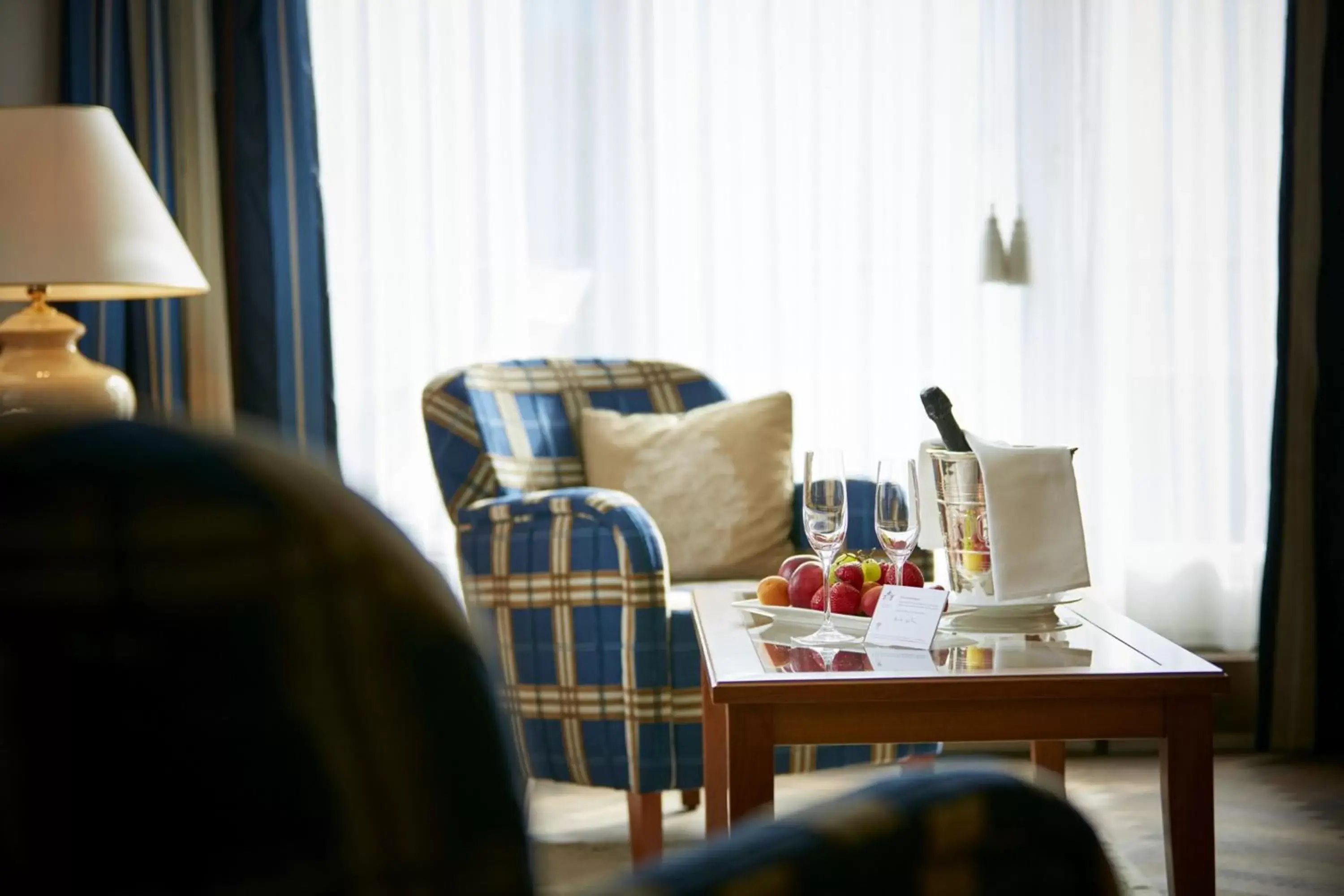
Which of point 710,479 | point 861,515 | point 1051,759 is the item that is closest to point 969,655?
point 1051,759

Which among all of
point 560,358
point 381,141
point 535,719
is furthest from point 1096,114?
point 535,719

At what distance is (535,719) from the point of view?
8.19 feet

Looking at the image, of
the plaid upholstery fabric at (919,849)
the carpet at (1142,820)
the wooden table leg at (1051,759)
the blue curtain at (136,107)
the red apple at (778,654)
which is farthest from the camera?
the blue curtain at (136,107)

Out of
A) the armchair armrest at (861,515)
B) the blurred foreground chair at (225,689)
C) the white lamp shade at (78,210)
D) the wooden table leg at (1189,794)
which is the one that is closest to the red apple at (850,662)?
the wooden table leg at (1189,794)

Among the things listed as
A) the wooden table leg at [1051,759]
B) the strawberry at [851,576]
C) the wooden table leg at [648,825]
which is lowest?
the wooden table leg at [648,825]

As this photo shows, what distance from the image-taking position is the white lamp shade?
104 inches

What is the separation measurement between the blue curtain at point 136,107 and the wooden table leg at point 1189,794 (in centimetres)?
244

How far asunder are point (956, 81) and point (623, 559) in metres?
1.77

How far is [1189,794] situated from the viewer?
160 cm

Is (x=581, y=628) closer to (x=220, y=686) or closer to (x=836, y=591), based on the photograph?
(x=836, y=591)

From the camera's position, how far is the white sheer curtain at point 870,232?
346 cm

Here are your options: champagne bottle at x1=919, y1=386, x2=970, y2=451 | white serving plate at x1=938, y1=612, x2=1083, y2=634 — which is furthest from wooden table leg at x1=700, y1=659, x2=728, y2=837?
champagne bottle at x1=919, y1=386, x2=970, y2=451

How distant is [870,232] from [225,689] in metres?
3.25

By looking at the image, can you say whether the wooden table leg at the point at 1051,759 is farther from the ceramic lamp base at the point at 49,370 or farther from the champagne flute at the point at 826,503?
the ceramic lamp base at the point at 49,370
